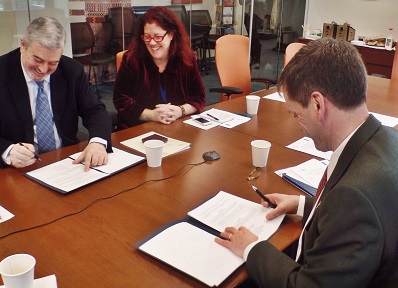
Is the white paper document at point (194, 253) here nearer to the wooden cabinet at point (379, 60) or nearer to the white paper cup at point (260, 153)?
the white paper cup at point (260, 153)

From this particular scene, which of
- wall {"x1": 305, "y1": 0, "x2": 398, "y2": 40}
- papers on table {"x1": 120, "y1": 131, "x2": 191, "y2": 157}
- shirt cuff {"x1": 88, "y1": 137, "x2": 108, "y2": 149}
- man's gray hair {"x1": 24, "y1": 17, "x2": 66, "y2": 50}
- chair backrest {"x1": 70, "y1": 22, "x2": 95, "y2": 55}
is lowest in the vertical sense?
papers on table {"x1": 120, "y1": 131, "x2": 191, "y2": 157}

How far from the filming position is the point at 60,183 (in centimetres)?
158

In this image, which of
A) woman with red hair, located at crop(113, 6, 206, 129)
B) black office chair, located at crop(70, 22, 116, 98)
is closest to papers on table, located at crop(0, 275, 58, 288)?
woman with red hair, located at crop(113, 6, 206, 129)

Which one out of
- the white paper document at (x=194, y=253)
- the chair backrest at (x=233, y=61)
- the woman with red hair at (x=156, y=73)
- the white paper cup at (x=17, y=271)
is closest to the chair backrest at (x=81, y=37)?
the chair backrest at (x=233, y=61)

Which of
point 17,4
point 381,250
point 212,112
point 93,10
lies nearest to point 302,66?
point 381,250

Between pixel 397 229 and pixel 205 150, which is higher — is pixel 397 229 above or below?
above

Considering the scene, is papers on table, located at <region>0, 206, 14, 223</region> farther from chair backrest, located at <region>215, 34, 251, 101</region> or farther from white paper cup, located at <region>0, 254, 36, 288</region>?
chair backrest, located at <region>215, 34, 251, 101</region>

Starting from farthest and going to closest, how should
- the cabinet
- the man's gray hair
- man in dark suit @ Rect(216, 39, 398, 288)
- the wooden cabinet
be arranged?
1. the cabinet
2. the wooden cabinet
3. the man's gray hair
4. man in dark suit @ Rect(216, 39, 398, 288)

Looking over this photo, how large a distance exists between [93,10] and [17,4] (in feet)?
3.38

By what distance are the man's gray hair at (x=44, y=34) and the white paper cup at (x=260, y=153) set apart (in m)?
1.02

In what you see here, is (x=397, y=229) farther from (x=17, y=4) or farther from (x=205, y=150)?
(x=17, y=4)

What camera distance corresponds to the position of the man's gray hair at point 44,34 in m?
1.79

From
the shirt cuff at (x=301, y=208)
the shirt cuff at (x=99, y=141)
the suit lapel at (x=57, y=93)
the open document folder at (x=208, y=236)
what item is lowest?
the open document folder at (x=208, y=236)

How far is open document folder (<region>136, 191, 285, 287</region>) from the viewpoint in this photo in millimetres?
1129
